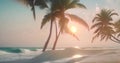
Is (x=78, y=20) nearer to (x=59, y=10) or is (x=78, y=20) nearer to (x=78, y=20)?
(x=78, y=20)

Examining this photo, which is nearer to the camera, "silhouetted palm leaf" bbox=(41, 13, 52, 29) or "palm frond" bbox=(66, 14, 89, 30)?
"palm frond" bbox=(66, 14, 89, 30)

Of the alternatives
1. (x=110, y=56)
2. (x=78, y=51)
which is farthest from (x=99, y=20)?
(x=110, y=56)

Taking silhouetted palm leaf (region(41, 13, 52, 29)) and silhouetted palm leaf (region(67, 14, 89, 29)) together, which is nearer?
silhouetted palm leaf (region(67, 14, 89, 29))

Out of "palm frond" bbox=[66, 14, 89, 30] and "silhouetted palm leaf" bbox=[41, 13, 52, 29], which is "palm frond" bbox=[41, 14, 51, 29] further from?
"palm frond" bbox=[66, 14, 89, 30]

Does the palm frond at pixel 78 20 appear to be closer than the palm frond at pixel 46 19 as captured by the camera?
Yes

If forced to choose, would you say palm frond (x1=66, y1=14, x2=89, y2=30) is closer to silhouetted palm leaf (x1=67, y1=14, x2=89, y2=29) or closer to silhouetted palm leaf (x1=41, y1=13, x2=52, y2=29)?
silhouetted palm leaf (x1=67, y1=14, x2=89, y2=29)

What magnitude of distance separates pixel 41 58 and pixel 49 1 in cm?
1038

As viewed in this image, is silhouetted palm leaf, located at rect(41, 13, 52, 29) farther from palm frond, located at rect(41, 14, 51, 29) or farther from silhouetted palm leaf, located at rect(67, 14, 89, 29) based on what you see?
silhouetted palm leaf, located at rect(67, 14, 89, 29)

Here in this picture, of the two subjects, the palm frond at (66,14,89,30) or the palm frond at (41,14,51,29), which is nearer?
the palm frond at (66,14,89,30)

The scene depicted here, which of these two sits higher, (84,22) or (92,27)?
(84,22)

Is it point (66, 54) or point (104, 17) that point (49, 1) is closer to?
point (66, 54)

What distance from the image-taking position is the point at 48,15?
2739cm

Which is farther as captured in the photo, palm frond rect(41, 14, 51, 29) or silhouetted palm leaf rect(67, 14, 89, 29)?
palm frond rect(41, 14, 51, 29)

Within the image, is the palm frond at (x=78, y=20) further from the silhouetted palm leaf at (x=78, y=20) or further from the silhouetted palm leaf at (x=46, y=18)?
the silhouetted palm leaf at (x=46, y=18)
